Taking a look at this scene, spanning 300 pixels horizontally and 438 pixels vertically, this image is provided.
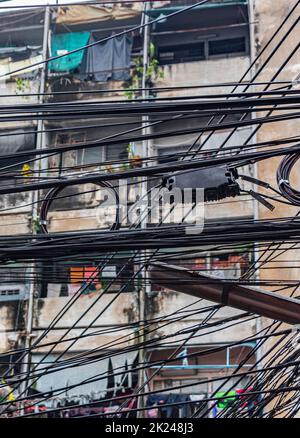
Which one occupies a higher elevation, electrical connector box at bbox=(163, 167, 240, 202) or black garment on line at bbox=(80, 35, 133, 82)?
black garment on line at bbox=(80, 35, 133, 82)

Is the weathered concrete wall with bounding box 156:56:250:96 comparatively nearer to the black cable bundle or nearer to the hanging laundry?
the hanging laundry

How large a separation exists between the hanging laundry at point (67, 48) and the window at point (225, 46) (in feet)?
9.31

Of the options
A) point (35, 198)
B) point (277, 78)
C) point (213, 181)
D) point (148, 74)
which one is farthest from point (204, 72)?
point (213, 181)

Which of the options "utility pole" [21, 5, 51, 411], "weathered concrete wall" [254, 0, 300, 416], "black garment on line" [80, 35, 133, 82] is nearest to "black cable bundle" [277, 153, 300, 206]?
"weathered concrete wall" [254, 0, 300, 416]

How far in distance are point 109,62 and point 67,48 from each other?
124 centimetres

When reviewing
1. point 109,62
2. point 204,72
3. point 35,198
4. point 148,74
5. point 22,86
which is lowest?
point 35,198

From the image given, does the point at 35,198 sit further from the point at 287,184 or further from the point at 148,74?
the point at 287,184

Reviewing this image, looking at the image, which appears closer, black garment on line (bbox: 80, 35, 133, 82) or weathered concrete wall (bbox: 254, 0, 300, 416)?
weathered concrete wall (bbox: 254, 0, 300, 416)

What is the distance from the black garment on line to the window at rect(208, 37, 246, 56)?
1865 mm

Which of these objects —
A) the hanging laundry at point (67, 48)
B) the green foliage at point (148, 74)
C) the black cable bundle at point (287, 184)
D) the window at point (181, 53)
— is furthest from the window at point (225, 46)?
the black cable bundle at point (287, 184)

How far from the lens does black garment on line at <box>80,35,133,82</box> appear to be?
1596cm

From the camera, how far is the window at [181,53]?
1661cm

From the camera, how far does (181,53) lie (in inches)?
659
